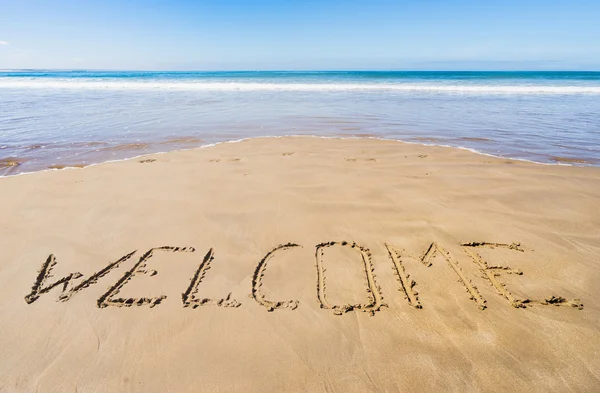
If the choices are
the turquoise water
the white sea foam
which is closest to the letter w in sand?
the turquoise water

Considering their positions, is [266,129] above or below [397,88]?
below

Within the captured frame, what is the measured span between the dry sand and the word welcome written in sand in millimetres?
14

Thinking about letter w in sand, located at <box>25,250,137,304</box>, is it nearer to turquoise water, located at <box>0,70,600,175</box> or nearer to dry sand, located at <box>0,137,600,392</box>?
dry sand, located at <box>0,137,600,392</box>

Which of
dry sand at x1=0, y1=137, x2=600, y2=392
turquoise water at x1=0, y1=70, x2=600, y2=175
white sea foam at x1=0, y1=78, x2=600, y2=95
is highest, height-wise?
white sea foam at x1=0, y1=78, x2=600, y2=95

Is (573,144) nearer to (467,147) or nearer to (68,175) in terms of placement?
(467,147)

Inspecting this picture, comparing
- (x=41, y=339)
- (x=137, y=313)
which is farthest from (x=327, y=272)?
(x=41, y=339)

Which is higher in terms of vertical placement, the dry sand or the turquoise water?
the turquoise water

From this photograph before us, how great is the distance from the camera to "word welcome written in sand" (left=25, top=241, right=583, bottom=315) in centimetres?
236

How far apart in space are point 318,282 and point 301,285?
0.14 meters

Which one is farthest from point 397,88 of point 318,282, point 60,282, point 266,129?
point 60,282

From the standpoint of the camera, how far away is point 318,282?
2602mm

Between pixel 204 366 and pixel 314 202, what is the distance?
2.32 meters

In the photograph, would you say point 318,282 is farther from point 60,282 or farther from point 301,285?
point 60,282

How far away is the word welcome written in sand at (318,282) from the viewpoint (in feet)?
7.75
